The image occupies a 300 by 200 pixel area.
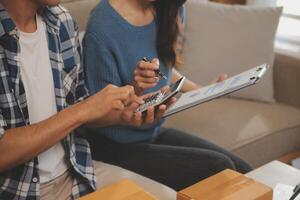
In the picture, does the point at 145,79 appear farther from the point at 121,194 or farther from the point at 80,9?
the point at 80,9

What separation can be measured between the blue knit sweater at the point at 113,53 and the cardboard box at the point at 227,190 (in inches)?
17.8

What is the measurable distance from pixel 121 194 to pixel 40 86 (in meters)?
0.39

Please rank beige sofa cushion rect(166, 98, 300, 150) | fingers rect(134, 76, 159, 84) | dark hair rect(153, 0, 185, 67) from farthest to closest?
beige sofa cushion rect(166, 98, 300, 150)
dark hair rect(153, 0, 185, 67)
fingers rect(134, 76, 159, 84)

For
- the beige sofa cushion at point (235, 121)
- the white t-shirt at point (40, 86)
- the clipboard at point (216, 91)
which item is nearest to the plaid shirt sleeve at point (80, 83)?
the white t-shirt at point (40, 86)

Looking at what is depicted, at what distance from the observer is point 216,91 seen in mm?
1319

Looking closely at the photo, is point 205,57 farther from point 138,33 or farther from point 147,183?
point 147,183

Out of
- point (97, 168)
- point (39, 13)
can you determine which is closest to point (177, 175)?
point (97, 168)

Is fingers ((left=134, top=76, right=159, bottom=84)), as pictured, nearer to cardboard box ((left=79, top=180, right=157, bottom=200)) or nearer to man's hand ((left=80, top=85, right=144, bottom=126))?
man's hand ((left=80, top=85, right=144, bottom=126))

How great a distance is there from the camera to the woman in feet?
4.90

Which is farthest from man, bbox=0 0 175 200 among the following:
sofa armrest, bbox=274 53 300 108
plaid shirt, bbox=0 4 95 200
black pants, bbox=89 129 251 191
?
sofa armrest, bbox=274 53 300 108

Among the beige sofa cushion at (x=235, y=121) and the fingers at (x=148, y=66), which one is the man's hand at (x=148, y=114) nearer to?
the fingers at (x=148, y=66)

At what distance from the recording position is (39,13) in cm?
132

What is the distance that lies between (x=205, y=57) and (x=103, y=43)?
35.1 inches

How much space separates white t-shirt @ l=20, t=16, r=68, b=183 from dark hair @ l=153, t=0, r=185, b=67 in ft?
1.58
